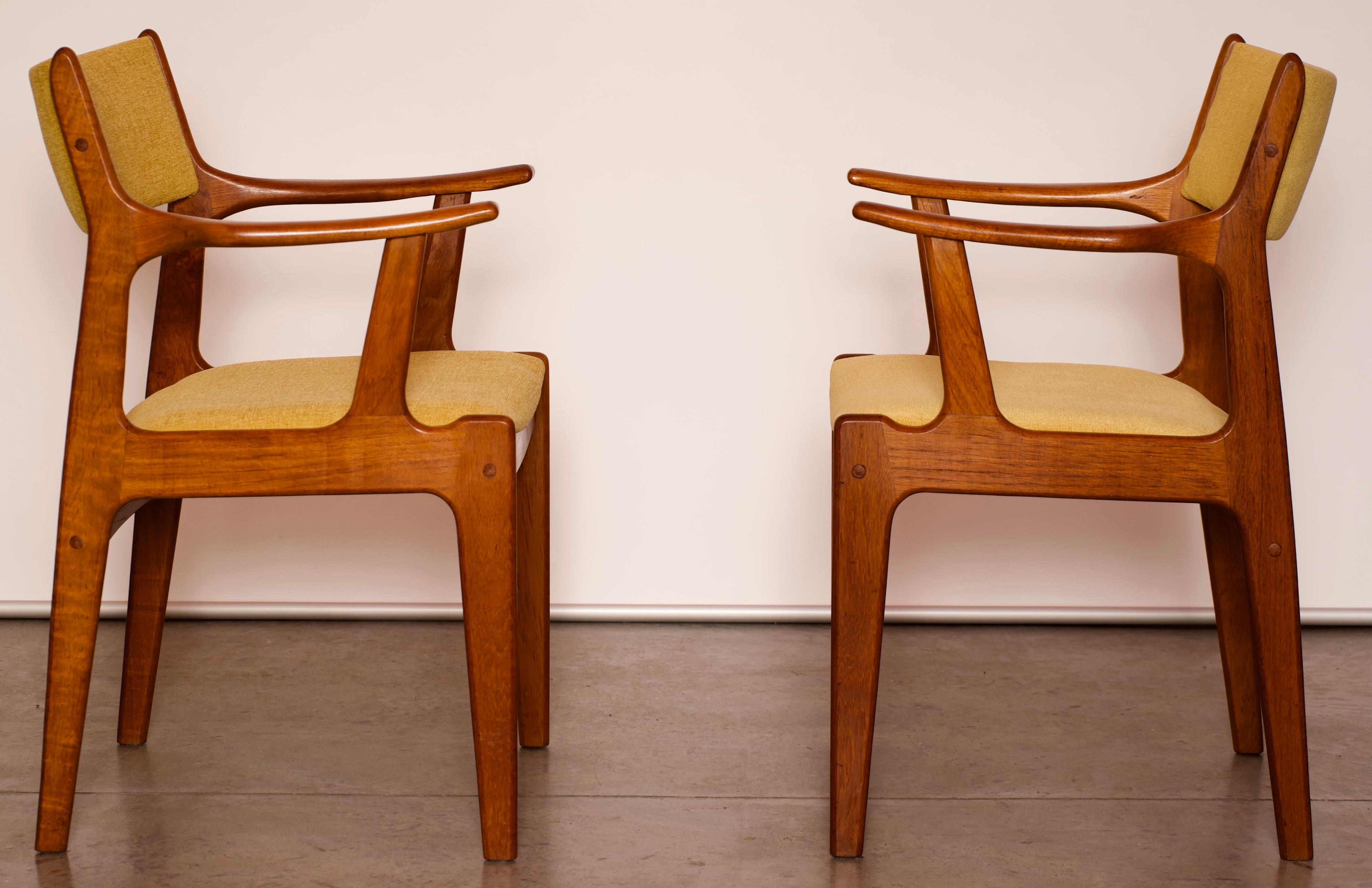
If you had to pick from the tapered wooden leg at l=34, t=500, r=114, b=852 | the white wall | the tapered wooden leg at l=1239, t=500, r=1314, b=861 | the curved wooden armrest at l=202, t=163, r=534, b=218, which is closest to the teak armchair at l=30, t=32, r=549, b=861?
the tapered wooden leg at l=34, t=500, r=114, b=852

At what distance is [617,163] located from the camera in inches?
87.0

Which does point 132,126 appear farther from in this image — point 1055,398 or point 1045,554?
point 1045,554

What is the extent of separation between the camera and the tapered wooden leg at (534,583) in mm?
1693

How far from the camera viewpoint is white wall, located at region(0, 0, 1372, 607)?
219 centimetres

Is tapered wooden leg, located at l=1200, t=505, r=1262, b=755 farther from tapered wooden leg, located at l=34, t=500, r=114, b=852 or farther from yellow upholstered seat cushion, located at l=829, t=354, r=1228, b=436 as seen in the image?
tapered wooden leg, located at l=34, t=500, r=114, b=852

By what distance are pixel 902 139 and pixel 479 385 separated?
3.80 feet

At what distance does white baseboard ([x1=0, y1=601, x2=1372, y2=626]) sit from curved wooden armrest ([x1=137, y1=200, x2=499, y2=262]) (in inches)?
44.2

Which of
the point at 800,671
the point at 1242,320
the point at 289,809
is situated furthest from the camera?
the point at 800,671

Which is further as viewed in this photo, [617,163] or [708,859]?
[617,163]

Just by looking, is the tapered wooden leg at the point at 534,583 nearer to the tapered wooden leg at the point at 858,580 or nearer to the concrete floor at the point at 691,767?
the concrete floor at the point at 691,767

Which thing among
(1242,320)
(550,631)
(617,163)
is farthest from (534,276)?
(1242,320)

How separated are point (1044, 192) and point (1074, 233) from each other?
43 centimetres

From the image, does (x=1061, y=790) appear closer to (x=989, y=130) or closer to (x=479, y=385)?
(x=479, y=385)

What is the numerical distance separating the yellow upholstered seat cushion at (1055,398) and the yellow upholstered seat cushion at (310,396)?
1.43 ft
